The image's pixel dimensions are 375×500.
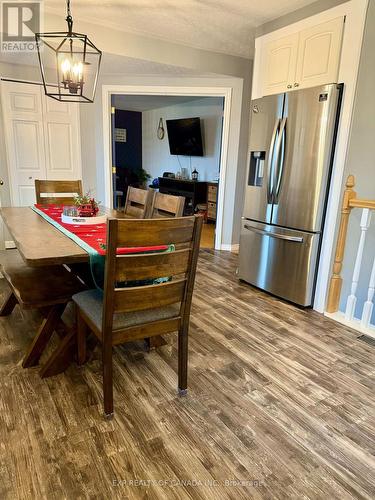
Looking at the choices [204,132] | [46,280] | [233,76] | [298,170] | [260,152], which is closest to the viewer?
[46,280]

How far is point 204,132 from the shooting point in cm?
693

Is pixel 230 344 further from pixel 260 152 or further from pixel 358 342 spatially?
pixel 260 152

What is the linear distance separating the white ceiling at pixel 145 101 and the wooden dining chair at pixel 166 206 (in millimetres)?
4743

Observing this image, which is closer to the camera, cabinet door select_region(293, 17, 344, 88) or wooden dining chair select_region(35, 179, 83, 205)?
cabinet door select_region(293, 17, 344, 88)

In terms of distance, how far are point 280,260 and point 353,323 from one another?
809 millimetres

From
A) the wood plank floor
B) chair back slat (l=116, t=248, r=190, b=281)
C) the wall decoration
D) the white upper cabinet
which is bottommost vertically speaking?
the wood plank floor

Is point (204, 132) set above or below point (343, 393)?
above

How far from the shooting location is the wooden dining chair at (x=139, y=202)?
2768mm

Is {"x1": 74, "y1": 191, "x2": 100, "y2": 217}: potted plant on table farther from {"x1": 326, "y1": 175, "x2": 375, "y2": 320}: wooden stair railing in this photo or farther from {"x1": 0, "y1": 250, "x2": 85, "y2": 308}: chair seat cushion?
{"x1": 326, "y1": 175, "x2": 375, "y2": 320}: wooden stair railing

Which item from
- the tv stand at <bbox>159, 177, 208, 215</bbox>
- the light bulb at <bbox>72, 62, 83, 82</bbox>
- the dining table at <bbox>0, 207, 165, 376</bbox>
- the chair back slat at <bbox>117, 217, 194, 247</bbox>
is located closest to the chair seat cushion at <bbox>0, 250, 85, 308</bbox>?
the dining table at <bbox>0, 207, 165, 376</bbox>

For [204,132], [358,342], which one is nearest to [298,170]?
[358,342]

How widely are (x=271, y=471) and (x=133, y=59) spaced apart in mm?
3808

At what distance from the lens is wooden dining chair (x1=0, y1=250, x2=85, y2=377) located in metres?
1.92

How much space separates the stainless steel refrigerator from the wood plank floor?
0.74 m
